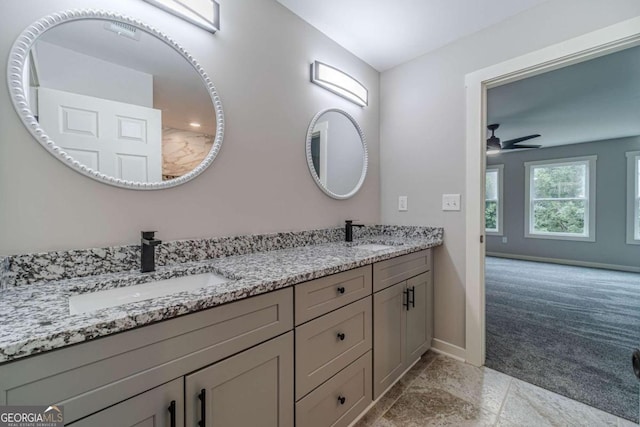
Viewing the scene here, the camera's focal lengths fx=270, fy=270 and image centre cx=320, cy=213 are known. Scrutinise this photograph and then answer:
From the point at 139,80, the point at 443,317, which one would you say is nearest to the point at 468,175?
the point at 443,317

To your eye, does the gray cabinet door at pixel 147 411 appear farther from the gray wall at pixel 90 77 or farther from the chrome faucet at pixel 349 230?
the chrome faucet at pixel 349 230

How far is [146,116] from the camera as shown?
1.15 meters


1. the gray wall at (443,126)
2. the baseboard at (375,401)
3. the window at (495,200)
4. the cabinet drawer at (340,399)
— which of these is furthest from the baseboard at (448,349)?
the window at (495,200)

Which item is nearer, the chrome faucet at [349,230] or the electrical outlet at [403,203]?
the chrome faucet at [349,230]

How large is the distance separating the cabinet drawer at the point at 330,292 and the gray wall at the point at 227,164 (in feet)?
1.91

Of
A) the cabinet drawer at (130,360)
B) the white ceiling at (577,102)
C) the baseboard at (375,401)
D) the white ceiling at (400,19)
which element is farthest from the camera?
the white ceiling at (577,102)

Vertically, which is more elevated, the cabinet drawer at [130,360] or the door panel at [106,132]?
the door panel at [106,132]

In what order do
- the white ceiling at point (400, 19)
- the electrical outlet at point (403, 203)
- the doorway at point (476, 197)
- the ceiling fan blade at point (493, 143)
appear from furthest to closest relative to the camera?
1. the ceiling fan blade at point (493, 143)
2. the electrical outlet at point (403, 203)
3. the doorway at point (476, 197)
4. the white ceiling at point (400, 19)

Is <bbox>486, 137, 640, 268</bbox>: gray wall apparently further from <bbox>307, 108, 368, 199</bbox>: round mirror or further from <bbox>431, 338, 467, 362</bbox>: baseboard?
<bbox>307, 108, 368, 199</bbox>: round mirror

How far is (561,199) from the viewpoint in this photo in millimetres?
5340

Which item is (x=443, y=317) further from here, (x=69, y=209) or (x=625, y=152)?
(x=625, y=152)

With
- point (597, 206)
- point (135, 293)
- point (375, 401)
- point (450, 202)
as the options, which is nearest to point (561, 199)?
point (597, 206)

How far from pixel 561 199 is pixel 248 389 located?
22.2 ft

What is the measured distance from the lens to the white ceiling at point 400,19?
1.66 metres
